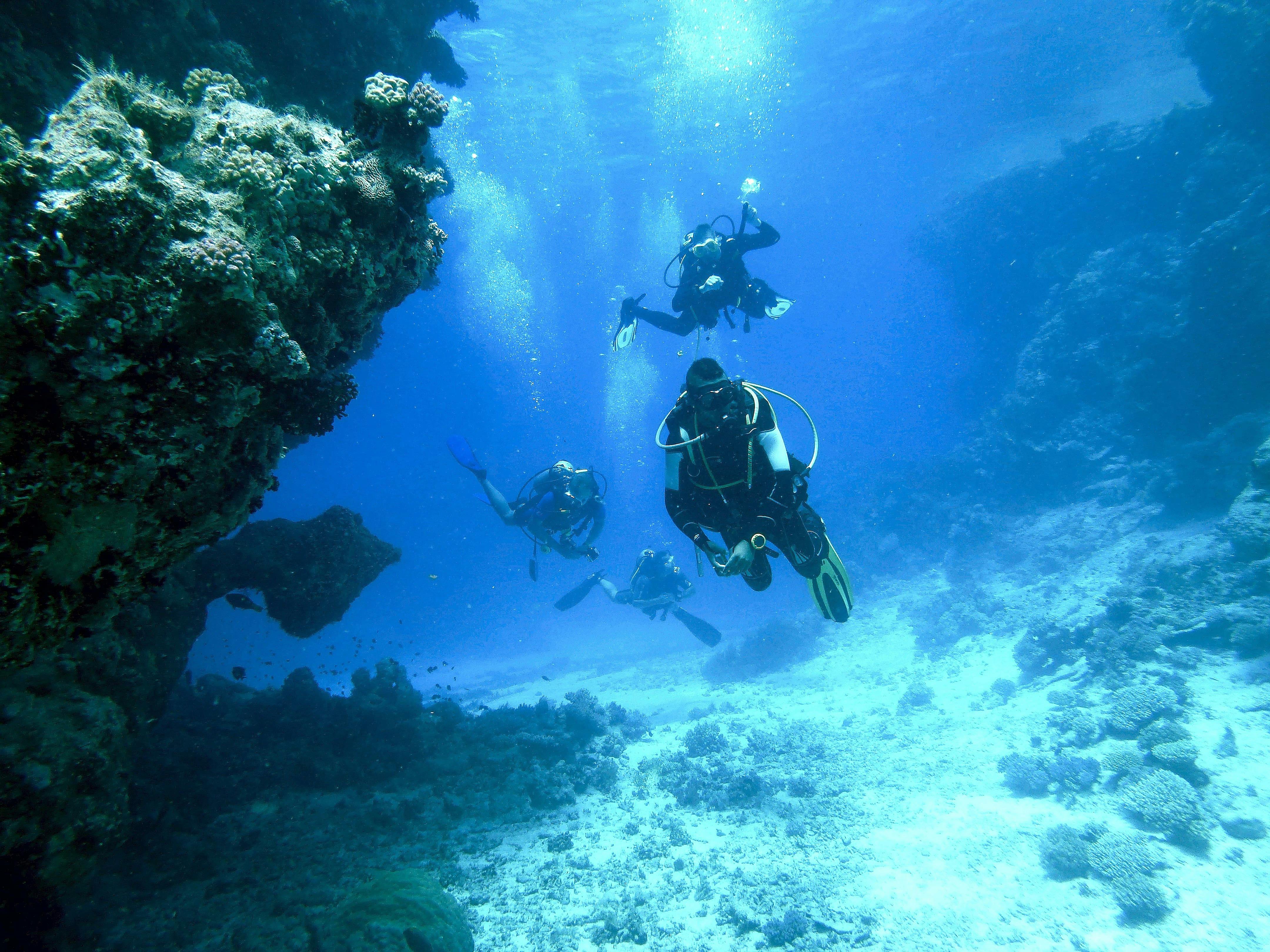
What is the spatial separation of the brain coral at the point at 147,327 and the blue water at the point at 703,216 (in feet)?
33.9

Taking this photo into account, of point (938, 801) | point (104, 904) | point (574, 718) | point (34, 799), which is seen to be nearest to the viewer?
point (34, 799)

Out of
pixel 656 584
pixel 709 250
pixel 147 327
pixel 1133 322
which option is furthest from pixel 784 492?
pixel 1133 322

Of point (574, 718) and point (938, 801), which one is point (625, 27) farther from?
point (938, 801)

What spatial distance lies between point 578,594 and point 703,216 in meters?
36.9

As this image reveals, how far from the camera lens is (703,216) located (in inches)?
1670

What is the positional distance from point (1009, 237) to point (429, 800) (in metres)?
36.1

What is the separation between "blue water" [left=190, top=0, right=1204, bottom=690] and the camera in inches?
982

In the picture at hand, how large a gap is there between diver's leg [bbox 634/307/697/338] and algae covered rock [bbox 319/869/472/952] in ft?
33.3

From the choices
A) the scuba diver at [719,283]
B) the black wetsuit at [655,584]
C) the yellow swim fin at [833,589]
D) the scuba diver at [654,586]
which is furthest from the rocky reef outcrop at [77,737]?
the black wetsuit at [655,584]

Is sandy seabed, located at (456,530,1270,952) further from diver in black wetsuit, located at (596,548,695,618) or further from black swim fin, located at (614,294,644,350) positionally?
black swim fin, located at (614,294,644,350)

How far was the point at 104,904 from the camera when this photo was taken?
5027mm

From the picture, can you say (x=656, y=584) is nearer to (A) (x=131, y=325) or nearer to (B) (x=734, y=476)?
(B) (x=734, y=476)

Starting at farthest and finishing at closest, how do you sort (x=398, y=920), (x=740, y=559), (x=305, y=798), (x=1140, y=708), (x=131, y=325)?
(x=1140, y=708) → (x=305, y=798) → (x=398, y=920) → (x=740, y=559) → (x=131, y=325)

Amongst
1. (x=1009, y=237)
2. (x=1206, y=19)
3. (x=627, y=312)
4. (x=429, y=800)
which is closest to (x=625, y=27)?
(x=627, y=312)
